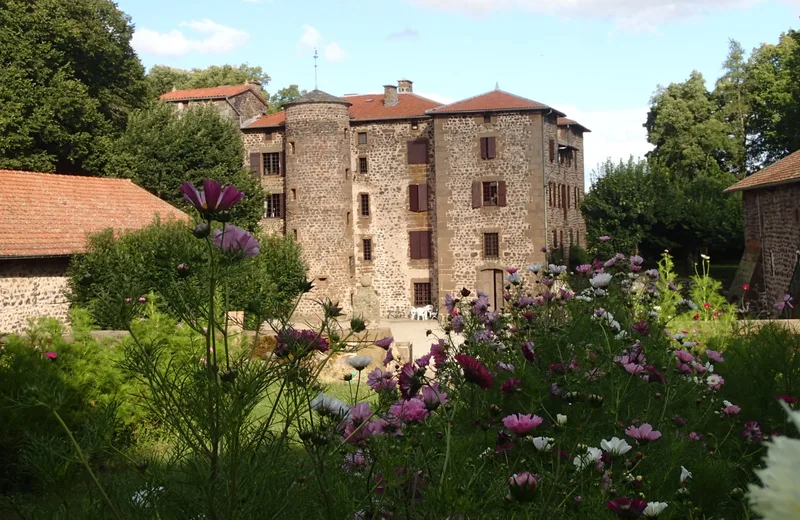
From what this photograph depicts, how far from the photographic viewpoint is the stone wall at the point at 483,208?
32000 millimetres

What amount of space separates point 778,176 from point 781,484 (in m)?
21.1

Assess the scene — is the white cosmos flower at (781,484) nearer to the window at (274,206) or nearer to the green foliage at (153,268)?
the green foliage at (153,268)

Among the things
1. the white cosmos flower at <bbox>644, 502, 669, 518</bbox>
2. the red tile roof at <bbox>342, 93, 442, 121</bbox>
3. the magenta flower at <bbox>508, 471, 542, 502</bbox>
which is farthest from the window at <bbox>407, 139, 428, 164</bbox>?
the magenta flower at <bbox>508, 471, 542, 502</bbox>

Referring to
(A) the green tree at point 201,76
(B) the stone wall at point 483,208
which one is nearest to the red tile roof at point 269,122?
(B) the stone wall at point 483,208

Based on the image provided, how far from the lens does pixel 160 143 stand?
1153 inches

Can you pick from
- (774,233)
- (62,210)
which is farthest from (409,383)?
(774,233)

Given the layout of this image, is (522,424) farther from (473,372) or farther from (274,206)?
(274,206)

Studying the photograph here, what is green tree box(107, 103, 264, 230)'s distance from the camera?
2925 centimetres

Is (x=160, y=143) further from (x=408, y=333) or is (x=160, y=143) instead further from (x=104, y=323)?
(x=104, y=323)

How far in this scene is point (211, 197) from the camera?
2.56 m

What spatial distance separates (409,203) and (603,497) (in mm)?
31259

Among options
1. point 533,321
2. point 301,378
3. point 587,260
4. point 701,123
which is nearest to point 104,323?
point 533,321

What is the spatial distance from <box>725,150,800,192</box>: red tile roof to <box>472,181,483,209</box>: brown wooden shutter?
11.0 m

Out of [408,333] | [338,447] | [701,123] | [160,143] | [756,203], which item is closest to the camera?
[338,447]
